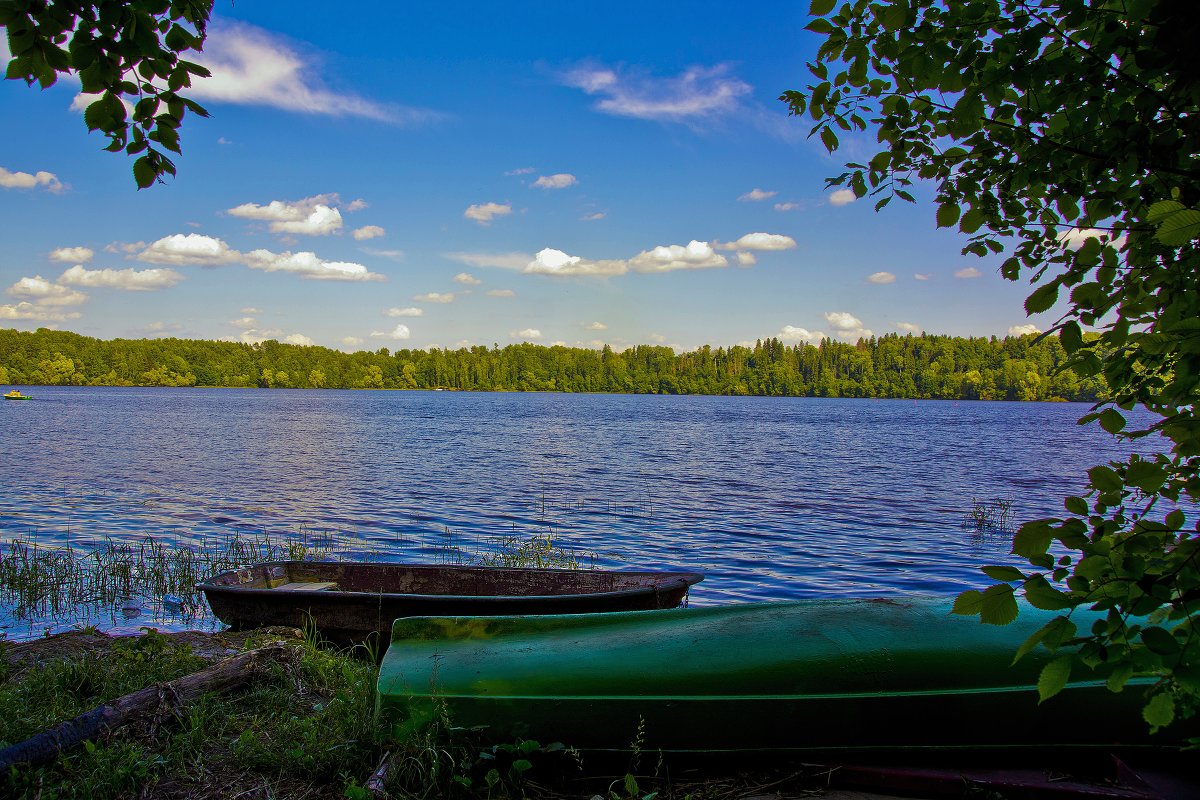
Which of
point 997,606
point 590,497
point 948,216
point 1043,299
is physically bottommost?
point 590,497

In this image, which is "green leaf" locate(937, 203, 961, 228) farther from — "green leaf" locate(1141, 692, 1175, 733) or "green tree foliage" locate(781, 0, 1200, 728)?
"green leaf" locate(1141, 692, 1175, 733)

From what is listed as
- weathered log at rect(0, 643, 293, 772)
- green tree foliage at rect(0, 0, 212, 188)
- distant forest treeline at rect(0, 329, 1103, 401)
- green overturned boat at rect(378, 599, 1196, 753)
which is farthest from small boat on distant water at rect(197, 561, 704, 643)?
distant forest treeline at rect(0, 329, 1103, 401)

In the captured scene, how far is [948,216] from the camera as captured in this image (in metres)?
3.04

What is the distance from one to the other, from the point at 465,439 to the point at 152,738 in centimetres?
4029

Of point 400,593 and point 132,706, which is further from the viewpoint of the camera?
point 400,593

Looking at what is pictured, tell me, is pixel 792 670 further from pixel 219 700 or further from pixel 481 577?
pixel 481 577

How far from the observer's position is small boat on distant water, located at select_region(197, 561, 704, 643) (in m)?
7.97

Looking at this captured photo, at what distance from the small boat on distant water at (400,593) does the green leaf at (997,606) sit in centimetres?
599

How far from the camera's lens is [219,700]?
5625mm

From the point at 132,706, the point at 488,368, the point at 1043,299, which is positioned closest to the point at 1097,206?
the point at 1043,299

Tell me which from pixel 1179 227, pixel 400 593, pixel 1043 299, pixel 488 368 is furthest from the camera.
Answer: pixel 488 368

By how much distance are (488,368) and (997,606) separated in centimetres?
19787

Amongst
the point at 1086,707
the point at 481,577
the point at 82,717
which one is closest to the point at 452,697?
the point at 82,717

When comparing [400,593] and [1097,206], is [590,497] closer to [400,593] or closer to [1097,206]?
[400,593]
